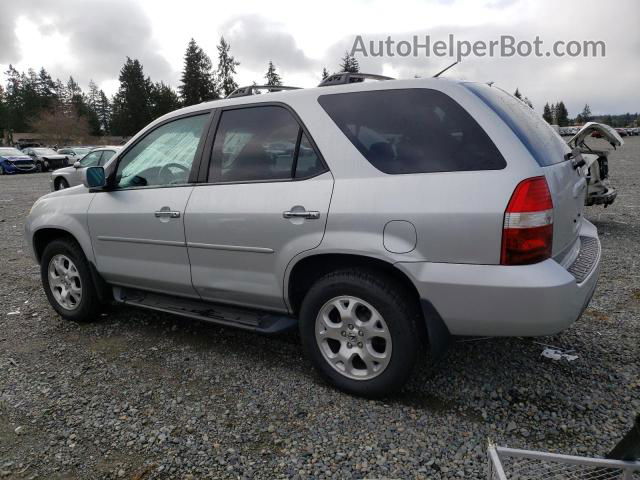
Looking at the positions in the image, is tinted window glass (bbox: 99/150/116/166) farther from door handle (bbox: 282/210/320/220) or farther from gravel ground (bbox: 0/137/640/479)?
door handle (bbox: 282/210/320/220)

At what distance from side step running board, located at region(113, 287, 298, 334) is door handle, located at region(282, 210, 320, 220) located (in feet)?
2.42

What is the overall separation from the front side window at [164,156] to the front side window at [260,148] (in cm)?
26

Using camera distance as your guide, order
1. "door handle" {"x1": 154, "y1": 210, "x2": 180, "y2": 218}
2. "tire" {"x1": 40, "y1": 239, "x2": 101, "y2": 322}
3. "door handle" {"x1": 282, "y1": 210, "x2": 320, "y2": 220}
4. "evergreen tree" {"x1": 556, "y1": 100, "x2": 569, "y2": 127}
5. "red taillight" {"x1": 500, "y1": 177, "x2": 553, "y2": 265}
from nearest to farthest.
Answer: "red taillight" {"x1": 500, "y1": 177, "x2": 553, "y2": 265}
"door handle" {"x1": 282, "y1": 210, "x2": 320, "y2": 220}
"door handle" {"x1": 154, "y1": 210, "x2": 180, "y2": 218}
"tire" {"x1": 40, "y1": 239, "x2": 101, "y2": 322}
"evergreen tree" {"x1": 556, "y1": 100, "x2": 569, "y2": 127}

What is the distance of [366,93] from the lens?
114 inches

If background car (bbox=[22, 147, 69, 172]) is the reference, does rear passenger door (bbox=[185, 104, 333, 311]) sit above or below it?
below

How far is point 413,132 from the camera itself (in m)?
2.68

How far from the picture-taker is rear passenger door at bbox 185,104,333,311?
293 centimetres

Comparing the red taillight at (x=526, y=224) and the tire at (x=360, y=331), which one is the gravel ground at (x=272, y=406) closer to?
the tire at (x=360, y=331)

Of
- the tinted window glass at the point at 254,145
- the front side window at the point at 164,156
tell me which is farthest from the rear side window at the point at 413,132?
the front side window at the point at 164,156

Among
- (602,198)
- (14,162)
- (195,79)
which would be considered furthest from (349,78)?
(195,79)

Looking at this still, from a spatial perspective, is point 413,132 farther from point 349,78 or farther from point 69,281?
point 69,281

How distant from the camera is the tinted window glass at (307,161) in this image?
2.94 meters

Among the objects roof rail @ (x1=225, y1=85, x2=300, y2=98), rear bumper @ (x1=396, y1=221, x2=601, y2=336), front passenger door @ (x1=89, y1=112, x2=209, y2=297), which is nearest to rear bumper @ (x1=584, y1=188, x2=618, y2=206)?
rear bumper @ (x1=396, y1=221, x2=601, y2=336)

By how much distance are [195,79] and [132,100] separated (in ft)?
33.5
